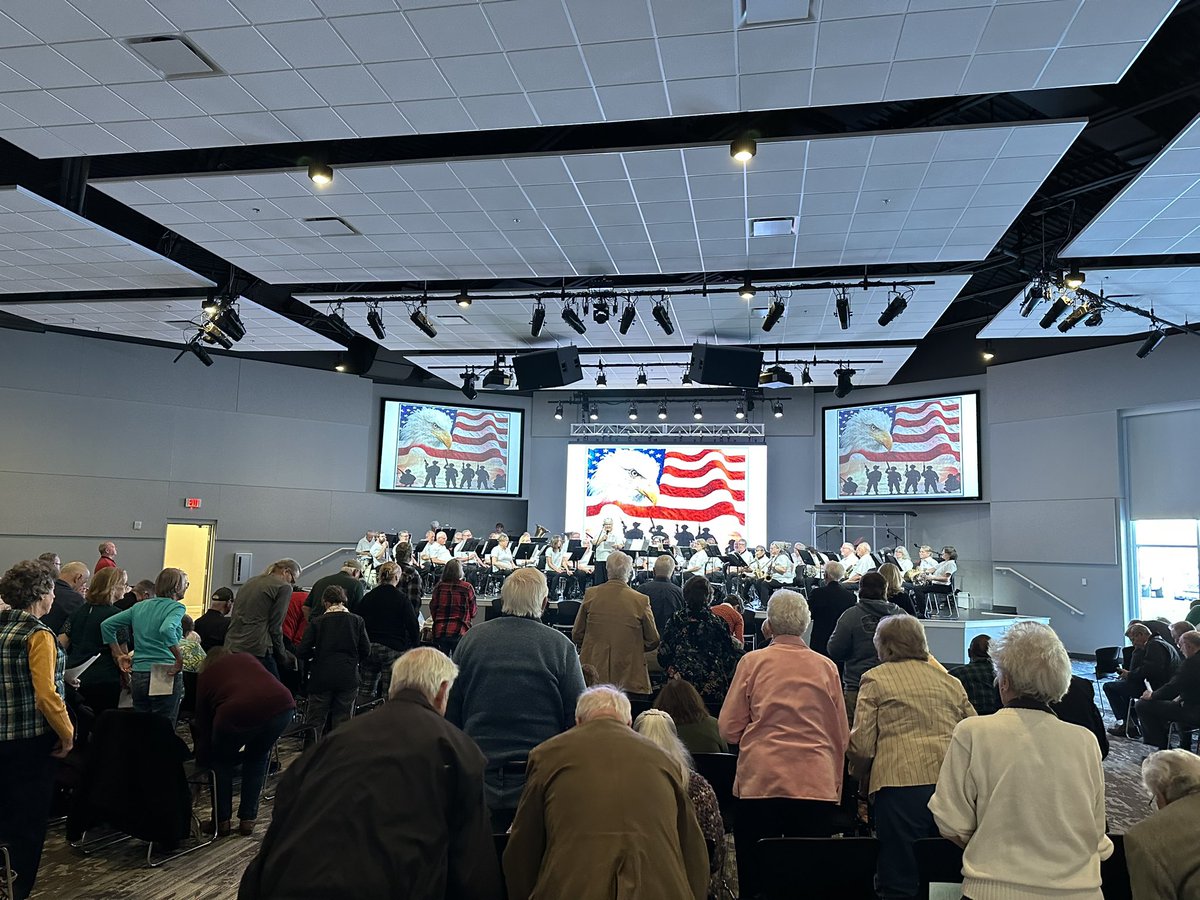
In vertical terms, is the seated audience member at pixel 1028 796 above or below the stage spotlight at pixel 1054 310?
below

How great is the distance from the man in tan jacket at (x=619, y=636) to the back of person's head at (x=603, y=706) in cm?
258

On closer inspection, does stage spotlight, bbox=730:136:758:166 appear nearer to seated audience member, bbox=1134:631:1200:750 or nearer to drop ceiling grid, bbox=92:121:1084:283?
drop ceiling grid, bbox=92:121:1084:283

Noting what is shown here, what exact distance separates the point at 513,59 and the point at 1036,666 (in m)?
4.51

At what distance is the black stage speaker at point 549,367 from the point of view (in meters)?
11.4

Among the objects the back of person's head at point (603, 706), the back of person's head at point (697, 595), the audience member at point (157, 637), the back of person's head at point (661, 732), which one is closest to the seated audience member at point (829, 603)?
the back of person's head at point (697, 595)

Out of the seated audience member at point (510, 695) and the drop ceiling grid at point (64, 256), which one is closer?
the seated audience member at point (510, 695)

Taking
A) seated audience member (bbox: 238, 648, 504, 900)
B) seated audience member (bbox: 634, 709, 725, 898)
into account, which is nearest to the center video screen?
seated audience member (bbox: 634, 709, 725, 898)

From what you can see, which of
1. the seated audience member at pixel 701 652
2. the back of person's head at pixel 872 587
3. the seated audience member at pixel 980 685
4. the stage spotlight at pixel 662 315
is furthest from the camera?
the stage spotlight at pixel 662 315

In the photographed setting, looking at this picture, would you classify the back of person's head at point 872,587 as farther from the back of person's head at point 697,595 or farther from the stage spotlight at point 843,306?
the stage spotlight at point 843,306

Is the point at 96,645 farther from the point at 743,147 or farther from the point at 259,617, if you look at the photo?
the point at 743,147

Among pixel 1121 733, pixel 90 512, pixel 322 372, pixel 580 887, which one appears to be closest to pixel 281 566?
pixel 580 887

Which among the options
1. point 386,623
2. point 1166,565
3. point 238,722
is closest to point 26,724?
point 238,722

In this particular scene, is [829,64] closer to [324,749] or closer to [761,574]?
[324,749]

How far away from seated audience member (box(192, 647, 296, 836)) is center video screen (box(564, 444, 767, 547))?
1192cm
